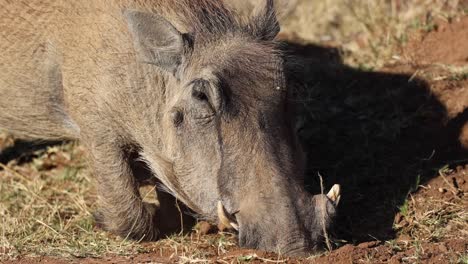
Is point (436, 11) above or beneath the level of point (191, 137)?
above

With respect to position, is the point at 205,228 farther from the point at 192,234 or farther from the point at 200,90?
the point at 200,90

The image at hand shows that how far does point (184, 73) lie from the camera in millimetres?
4754

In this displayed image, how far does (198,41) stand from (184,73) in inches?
7.2

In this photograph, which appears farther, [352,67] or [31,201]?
[352,67]

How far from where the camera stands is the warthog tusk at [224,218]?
4.31m

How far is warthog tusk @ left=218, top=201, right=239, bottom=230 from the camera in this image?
431 centimetres

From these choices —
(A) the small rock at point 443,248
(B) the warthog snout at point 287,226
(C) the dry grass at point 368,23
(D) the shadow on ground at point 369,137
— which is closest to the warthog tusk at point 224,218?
(B) the warthog snout at point 287,226

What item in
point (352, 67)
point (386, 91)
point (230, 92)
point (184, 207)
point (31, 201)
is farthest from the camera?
point (352, 67)

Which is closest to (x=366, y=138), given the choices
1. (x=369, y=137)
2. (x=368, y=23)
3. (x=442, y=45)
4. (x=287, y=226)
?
(x=369, y=137)

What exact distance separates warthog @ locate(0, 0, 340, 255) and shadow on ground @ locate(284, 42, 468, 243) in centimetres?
41

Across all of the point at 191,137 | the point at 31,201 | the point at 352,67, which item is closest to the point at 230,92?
the point at 191,137

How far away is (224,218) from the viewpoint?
4316 mm

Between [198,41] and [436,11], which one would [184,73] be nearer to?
[198,41]

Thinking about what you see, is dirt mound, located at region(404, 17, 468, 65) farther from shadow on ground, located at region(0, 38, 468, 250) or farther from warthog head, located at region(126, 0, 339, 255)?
warthog head, located at region(126, 0, 339, 255)
